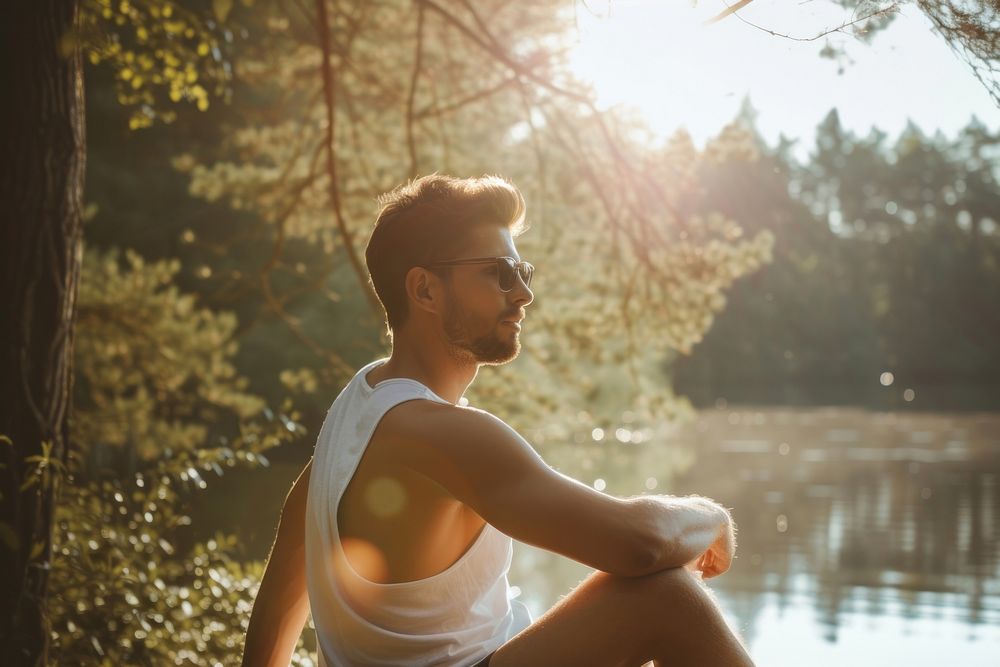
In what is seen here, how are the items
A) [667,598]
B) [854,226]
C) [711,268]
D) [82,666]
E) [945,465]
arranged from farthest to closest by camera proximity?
[854,226], [945,465], [711,268], [82,666], [667,598]

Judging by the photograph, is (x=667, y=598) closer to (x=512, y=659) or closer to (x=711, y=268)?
(x=512, y=659)

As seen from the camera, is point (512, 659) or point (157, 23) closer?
point (512, 659)

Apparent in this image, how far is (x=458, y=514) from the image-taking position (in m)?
2.02

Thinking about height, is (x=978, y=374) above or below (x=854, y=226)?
below

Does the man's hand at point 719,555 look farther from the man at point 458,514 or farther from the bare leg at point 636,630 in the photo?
the bare leg at point 636,630

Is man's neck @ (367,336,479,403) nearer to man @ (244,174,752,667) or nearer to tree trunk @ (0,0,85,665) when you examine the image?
man @ (244,174,752,667)

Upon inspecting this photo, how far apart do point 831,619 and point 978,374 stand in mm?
42615

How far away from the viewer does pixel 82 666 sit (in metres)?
3.36

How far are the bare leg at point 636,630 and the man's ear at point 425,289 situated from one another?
0.59m

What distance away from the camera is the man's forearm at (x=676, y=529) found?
197cm

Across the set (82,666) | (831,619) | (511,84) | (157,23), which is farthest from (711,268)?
(831,619)

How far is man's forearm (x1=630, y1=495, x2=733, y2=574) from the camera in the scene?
1972 millimetres

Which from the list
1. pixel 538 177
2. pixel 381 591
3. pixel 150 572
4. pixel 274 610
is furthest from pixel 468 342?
pixel 538 177

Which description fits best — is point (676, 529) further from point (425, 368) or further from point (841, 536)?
point (841, 536)
